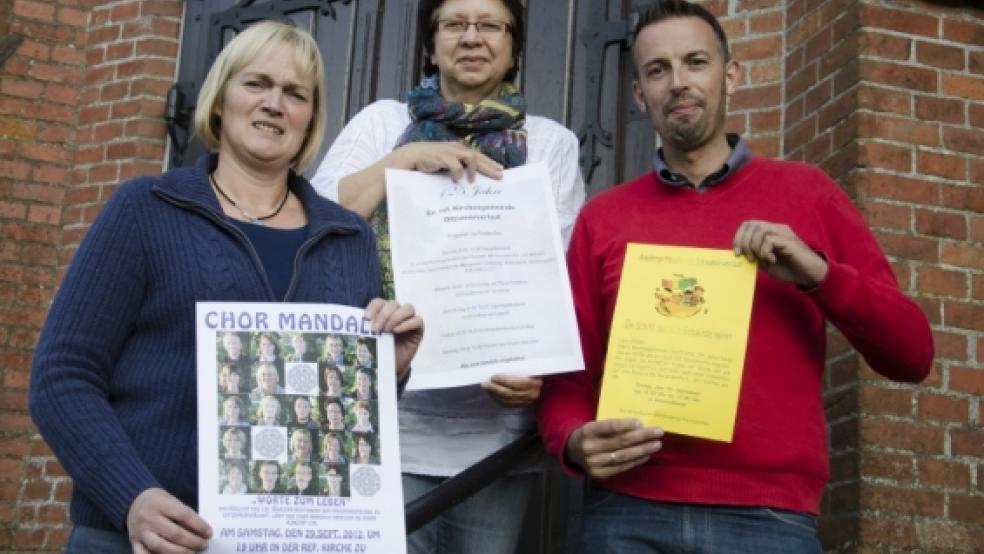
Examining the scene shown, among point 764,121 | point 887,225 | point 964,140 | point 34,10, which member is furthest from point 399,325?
point 34,10

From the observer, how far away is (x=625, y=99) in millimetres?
4281

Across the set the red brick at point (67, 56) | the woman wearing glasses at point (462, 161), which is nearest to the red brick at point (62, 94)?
the red brick at point (67, 56)

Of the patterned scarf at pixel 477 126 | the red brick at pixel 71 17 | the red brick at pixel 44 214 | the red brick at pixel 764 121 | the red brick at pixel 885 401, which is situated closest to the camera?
the patterned scarf at pixel 477 126

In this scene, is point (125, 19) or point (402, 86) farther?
point (125, 19)

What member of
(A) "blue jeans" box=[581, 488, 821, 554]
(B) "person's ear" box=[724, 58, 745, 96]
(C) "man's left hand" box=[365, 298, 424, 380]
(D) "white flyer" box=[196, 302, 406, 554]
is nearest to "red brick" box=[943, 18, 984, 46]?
(B) "person's ear" box=[724, 58, 745, 96]

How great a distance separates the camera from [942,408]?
3490 mm

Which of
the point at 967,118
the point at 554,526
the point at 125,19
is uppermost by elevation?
the point at 125,19

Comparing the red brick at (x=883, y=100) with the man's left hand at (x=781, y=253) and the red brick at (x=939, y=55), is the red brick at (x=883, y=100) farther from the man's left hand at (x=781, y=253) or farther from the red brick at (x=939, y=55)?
the man's left hand at (x=781, y=253)

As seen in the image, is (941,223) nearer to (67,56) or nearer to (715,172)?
(715,172)

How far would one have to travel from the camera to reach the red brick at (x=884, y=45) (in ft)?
12.1

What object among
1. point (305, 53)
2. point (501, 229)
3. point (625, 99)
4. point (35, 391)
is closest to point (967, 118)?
point (625, 99)

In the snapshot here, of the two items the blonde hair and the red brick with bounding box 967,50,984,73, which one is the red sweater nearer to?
the blonde hair

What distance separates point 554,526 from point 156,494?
2155 millimetres

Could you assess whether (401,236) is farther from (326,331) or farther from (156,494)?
(156,494)
